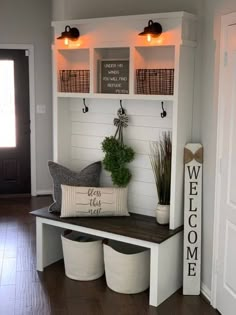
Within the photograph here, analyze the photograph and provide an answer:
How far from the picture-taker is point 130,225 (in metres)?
3.71

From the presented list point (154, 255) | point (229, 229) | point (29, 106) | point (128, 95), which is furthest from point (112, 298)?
point (29, 106)

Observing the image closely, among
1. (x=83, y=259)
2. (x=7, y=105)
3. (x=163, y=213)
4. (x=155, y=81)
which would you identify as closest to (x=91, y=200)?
(x=83, y=259)

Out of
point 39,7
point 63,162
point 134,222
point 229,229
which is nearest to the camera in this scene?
point 229,229

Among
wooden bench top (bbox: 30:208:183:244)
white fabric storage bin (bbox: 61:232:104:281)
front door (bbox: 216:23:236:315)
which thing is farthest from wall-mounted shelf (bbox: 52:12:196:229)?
white fabric storage bin (bbox: 61:232:104:281)

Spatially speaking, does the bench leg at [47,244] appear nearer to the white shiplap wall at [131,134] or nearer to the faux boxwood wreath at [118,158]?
the white shiplap wall at [131,134]

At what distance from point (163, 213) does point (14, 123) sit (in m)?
3.53

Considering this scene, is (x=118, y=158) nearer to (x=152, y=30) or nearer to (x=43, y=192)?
(x=152, y=30)

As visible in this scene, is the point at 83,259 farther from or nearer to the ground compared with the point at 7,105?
nearer to the ground

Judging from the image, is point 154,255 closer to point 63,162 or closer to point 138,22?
point 63,162

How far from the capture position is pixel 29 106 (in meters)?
6.54

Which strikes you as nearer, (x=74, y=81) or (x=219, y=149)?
(x=219, y=149)

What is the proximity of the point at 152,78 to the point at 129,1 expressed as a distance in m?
0.75

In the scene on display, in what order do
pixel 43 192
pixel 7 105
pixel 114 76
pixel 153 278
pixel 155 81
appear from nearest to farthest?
pixel 153 278
pixel 155 81
pixel 114 76
pixel 7 105
pixel 43 192

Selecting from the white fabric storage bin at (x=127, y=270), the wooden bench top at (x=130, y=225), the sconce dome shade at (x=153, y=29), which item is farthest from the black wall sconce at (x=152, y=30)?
the white fabric storage bin at (x=127, y=270)
